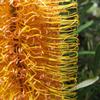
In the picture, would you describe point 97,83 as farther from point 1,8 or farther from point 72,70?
point 1,8

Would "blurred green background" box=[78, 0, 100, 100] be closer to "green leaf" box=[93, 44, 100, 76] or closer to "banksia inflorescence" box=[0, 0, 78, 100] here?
"green leaf" box=[93, 44, 100, 76]

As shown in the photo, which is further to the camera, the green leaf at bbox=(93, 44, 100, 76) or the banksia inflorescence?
the green leaf at bbox=(93, 44, 100, 76)

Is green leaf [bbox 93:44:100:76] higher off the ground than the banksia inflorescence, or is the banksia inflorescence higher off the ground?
the banksia inflorescence

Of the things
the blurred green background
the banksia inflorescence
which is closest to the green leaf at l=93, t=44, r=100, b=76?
the blurred green background

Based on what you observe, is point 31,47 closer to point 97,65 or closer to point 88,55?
point 97,65

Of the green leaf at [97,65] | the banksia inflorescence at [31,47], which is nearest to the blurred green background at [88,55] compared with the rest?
the green leaf at [97,65]

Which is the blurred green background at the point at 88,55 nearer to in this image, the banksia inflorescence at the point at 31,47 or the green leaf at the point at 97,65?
the green leaf at the point at 97,65
